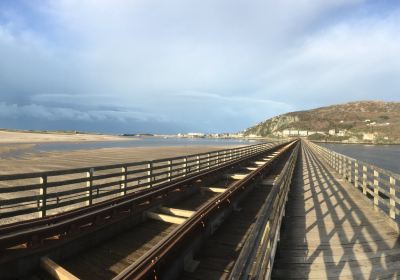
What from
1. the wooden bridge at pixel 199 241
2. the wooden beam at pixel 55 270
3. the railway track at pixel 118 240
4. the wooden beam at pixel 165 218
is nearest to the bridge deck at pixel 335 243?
the wooden bridge at pixel 199 241

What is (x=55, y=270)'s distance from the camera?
5129 millimetres

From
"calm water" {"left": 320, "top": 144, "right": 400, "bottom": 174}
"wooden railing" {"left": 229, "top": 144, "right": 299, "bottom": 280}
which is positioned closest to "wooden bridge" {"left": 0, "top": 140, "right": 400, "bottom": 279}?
"wooden railing" {"left": 229, "top": 144, "right": 299, "bottom": 280}

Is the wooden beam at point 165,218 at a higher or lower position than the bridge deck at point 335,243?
higher

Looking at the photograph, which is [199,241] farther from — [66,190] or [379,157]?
[379,157]

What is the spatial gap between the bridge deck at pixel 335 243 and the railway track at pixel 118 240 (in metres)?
1.11

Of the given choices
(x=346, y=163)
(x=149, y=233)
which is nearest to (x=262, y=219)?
(x=149, y=233)

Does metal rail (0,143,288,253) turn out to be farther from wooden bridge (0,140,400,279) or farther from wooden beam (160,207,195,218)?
wooden beam (160,207,195,218)

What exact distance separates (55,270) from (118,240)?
2139mm

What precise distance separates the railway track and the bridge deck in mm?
1114

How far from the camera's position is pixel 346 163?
1903 cm

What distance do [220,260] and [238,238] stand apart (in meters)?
1.33

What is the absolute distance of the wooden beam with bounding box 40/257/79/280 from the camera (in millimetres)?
4797

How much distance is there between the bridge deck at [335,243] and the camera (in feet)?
19.9

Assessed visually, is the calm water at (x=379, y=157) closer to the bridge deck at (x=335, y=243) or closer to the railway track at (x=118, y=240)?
the bridge deck at (x=335, y=243)
